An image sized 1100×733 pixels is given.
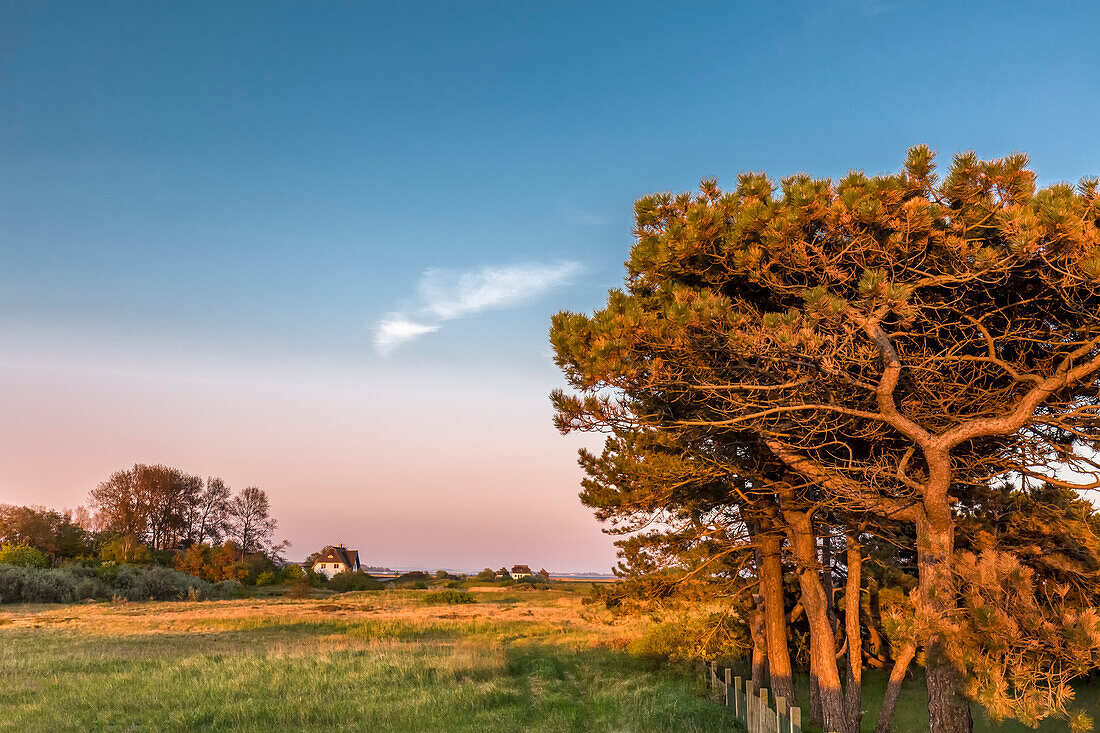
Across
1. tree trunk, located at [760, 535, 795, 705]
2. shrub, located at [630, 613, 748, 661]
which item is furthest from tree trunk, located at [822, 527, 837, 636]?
shrub, located at [630, 613, 748, 661]

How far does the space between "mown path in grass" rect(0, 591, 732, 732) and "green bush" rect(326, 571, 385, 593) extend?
45926 millimetres

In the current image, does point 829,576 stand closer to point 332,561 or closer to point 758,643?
point 758,643

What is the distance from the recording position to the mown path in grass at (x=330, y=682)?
11.2 metres

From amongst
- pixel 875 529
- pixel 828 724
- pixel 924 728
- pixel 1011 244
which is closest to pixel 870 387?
pixel 1011 244

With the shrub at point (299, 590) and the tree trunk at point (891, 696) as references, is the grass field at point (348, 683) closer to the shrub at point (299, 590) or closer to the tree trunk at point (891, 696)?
the tree trunk at point (891, 696)

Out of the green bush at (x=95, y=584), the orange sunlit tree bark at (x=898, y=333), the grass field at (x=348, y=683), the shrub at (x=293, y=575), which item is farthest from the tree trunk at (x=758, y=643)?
the shrub at (x=293, y=575)

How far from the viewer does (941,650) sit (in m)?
8.30

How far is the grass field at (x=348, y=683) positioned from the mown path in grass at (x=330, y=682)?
0.14 ft

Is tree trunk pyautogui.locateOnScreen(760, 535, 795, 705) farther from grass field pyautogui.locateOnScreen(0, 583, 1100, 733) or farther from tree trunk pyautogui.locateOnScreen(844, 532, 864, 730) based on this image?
grass field pyautogui.locateOnScreen(0, 583, 1100, 733)

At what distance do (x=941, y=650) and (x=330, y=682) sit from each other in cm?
1216

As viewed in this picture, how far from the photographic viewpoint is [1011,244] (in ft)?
21.1

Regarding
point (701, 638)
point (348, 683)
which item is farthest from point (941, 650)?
point (348, 683)

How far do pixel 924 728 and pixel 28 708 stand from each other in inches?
738

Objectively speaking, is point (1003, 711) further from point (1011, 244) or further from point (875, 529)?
point (875, 529)
